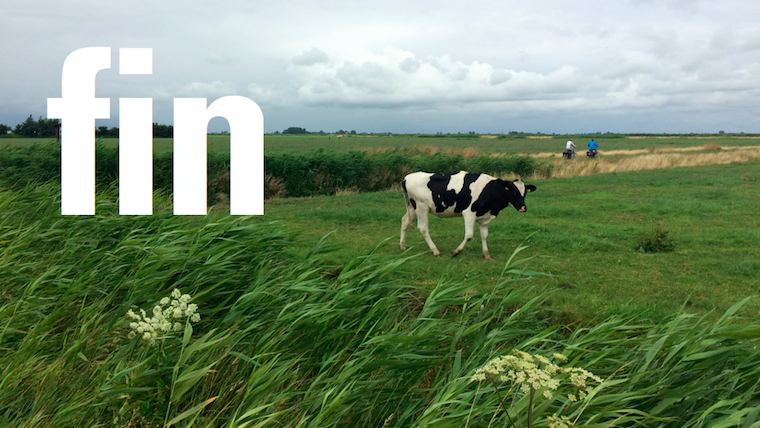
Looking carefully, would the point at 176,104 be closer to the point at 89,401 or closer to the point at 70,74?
the point at 70,74

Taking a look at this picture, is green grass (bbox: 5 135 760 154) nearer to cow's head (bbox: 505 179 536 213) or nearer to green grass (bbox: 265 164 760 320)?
green grass (bbox: 265 164 760 320)

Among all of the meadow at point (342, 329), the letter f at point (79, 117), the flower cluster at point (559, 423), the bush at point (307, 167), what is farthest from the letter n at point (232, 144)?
the flower cluster at point (559, 423)

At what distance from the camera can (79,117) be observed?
1212 cm

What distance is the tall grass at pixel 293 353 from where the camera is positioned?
3805mm

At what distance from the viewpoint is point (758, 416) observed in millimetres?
3447

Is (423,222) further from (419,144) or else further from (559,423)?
(419,144)

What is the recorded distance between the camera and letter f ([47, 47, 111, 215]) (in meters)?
9.55

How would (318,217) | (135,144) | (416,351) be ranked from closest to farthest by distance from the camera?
(416,351)
(135,144)
(318,217)

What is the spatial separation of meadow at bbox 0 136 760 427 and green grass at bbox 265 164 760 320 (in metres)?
0.08

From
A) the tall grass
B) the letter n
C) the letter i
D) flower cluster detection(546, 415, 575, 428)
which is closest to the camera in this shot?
flower cluster detection(546, 415, 575, 428)

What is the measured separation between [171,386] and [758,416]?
4.14 m

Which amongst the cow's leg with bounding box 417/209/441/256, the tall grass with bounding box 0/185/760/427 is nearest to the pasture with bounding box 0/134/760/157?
the cow's leg with bounding box 417/209/441/256

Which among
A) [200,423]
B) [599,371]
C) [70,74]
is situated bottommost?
[200,423]

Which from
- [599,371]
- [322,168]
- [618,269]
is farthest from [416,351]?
[322,168]
